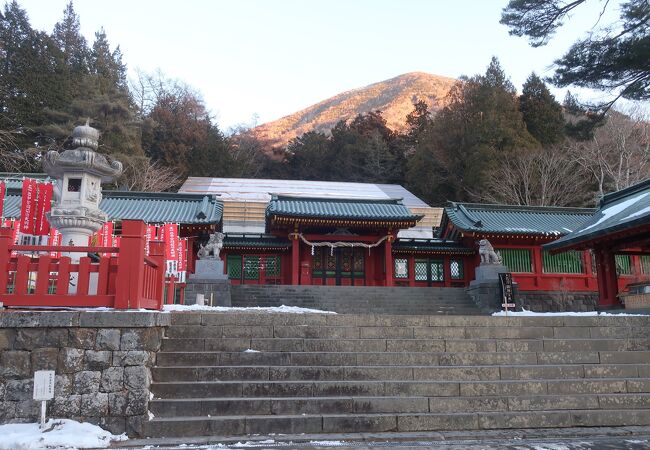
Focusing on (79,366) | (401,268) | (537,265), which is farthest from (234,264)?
(79,366)

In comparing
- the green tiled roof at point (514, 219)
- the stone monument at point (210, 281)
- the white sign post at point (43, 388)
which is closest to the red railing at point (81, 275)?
the white sign post at point (43, 388)

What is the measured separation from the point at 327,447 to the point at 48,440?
287cm

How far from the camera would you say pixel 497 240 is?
20891mm

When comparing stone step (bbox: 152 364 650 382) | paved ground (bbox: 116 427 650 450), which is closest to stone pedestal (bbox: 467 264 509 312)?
stone step (bbox: 152 364 650 382)

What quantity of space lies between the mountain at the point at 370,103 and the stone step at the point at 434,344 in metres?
69.1

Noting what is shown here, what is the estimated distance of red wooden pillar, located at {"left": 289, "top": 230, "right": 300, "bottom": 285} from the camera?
20484 millimetres

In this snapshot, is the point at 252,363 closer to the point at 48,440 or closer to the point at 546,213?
→ the point at 48,440

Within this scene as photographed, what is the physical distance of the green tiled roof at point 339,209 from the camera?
20562 mm

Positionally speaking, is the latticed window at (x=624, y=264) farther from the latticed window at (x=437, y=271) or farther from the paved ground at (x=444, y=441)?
the paved ground at (x=444, y=441)

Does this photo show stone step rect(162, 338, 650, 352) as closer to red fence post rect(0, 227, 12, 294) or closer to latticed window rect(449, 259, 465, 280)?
red fence post rect(0, 227, 12, 294)

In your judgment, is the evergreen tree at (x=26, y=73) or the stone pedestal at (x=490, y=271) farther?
the evergreen tree at (x=26, y=73)

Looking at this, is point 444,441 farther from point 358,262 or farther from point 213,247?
point 358,262

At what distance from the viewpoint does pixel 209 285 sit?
16.6 meters

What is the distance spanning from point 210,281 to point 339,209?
743 cm
